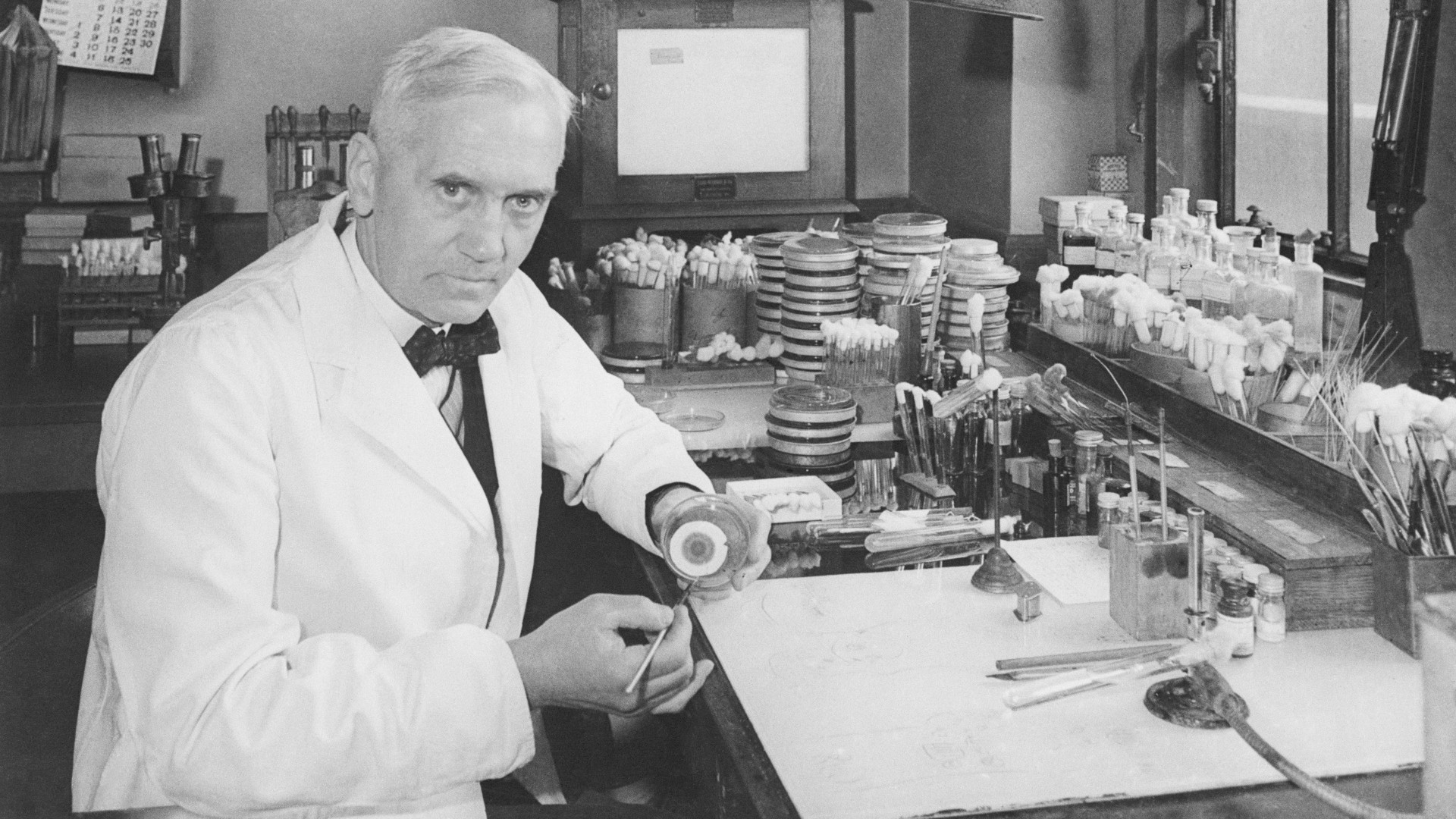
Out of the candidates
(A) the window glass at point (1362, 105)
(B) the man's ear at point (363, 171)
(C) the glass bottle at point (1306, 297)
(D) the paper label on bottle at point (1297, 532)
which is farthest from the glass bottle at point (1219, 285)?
(B) the man's ear at point (363, 171)

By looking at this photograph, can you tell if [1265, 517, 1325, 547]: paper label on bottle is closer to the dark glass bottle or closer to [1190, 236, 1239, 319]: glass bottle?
the dark glass bottle

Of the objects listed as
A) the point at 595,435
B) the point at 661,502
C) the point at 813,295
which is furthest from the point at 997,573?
the point at 813,295

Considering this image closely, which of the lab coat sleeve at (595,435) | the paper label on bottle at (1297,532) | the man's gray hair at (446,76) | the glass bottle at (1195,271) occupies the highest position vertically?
the man's gray hair at (446,76)

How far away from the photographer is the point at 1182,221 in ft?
13.0

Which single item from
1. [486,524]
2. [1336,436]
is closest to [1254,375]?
[1336,436]

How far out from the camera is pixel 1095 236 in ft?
14.5

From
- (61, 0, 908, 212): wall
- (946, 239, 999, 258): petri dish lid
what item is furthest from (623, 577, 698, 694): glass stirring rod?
(61, 0, 908, 212): wall

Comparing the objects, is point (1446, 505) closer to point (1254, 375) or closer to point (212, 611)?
point (1254, 375)

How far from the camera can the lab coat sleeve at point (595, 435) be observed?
2551mm

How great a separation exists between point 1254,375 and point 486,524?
171 centimetres

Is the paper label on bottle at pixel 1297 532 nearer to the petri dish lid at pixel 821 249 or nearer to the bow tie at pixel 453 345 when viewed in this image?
the bow tie at pixel 453 345

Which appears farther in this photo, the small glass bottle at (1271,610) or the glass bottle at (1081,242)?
the glass bottle at (1081,242)

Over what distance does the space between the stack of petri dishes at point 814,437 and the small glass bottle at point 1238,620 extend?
113cm

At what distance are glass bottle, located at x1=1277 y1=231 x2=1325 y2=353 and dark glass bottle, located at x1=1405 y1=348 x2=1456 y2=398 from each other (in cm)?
69
